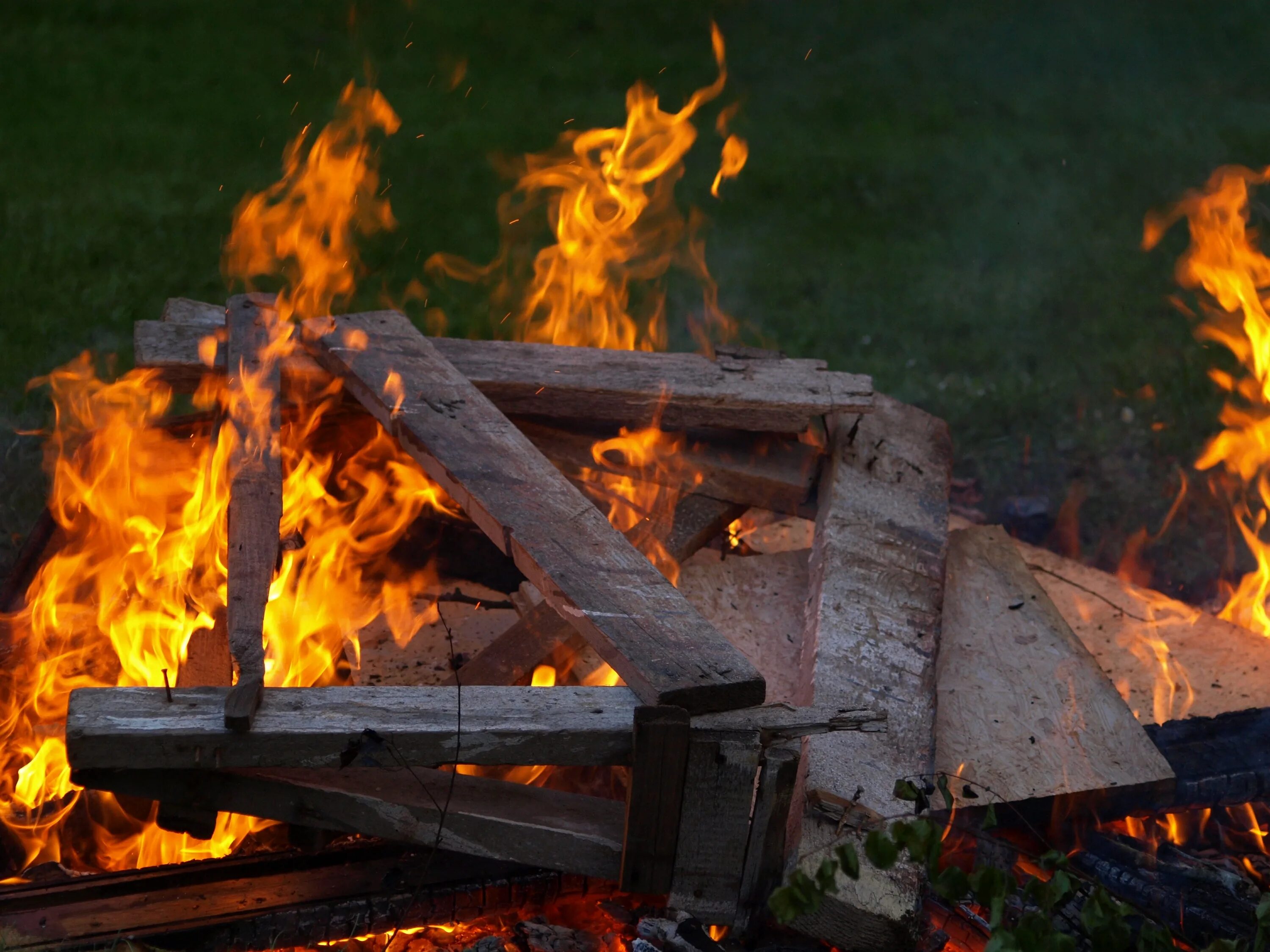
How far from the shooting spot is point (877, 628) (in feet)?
10.9

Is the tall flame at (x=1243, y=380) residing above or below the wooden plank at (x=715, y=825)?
above

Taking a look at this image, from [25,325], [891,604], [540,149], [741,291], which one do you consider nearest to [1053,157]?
[741,291]

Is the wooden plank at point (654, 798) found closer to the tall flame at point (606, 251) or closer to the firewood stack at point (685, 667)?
the firewood stack at point (685, 667)

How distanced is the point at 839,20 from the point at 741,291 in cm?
349

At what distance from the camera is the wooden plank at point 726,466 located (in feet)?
12.4

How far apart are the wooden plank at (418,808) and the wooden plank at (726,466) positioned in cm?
138

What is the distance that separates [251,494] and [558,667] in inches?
36.5

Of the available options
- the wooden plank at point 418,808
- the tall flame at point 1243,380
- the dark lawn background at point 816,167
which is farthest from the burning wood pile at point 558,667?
the dark lawn background at point 816,167

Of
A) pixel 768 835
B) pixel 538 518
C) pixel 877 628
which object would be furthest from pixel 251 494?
pixel 877 628

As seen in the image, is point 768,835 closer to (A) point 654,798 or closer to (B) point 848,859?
(A) point 654,798

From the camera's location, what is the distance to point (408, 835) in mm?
2457

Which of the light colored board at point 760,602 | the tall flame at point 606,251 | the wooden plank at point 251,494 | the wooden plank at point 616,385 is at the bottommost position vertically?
the light colored board at point 760,602

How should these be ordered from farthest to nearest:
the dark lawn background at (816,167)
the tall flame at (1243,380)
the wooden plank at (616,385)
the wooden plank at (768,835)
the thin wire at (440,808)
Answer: the dark lawn background at (816,167) → the tall flame at (1243,380) → the wooden plank at (616,385) → the wooden plank at (768,835) → the thin wire at (440,808)

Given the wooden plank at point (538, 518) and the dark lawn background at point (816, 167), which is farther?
the dark lawn background at point (816, 167)
